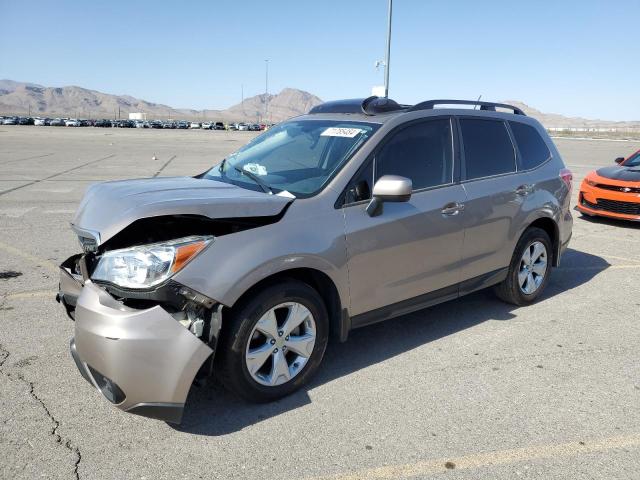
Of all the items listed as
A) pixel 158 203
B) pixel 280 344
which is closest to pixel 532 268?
pixel 280 344

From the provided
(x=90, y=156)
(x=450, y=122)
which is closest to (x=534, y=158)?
(x=450, y=122)

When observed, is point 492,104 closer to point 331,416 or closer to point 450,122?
point 450,122

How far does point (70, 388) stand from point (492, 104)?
4200 millimetres

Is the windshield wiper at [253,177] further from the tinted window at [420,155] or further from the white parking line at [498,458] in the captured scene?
the white parking line at [498,458]

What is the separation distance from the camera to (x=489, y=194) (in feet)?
15.0

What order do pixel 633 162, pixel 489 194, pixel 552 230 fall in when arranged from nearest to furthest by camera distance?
pixel 489 194
pixel 552 230
pixel 633 162

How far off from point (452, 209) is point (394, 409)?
5.43 ft

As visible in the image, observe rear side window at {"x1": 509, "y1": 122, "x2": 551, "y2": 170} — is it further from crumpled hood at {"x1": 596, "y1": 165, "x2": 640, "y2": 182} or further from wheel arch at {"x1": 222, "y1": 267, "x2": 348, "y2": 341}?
crumpled hood at {"x1": 596, "y1": 165, "x2": 640, "y2": 182}

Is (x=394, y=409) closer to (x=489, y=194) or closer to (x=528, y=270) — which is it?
(x=489, y=194)

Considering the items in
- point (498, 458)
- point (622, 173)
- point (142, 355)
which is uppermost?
point (622, 173)

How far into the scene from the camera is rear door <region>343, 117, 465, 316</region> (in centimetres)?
367

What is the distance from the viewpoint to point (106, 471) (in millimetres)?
2719

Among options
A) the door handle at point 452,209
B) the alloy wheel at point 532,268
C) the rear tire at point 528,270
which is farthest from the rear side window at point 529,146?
the door handle at point 452,209

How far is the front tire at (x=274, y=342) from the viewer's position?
3123 millimetres
